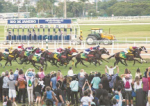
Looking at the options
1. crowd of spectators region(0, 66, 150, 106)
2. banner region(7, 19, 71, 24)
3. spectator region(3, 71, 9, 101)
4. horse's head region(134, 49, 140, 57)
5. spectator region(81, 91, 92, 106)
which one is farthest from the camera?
banner region(7, 19, 71, 24)

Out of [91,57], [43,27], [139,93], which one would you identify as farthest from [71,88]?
[43,27]

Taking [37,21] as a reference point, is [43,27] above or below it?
below

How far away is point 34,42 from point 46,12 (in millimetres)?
82303

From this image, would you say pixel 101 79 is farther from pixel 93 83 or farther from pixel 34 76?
pixel 34 76

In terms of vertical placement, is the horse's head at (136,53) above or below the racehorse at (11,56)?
above

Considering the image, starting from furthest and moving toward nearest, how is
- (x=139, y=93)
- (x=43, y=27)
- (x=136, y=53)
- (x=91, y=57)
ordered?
1. (x=43, y=27)
2. (x=136, y=53)
3. (x=91, y=57)
4. (x=139, y=93)

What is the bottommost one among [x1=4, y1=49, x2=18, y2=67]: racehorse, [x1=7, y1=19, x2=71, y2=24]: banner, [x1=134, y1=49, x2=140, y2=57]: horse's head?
[x1=4, y1=49, x2=18, y2=67]: racehorse

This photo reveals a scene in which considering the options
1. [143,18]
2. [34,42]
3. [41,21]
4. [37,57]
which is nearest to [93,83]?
[37,57]

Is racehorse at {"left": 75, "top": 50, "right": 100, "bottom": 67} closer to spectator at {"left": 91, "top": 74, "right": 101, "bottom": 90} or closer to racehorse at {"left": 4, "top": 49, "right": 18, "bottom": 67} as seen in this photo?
racehorse at {"left": 4, "top": 49, "right": 18, "bottom": 67}

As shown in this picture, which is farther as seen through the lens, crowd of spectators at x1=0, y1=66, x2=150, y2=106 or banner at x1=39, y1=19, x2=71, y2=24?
banner at x1=39, y1=19, x2=71, y2=24

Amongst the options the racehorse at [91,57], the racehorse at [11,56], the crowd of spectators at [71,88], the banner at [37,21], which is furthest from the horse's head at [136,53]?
the banner at [37,21]

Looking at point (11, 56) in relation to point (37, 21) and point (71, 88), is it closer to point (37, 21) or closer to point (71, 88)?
point (71, 88)

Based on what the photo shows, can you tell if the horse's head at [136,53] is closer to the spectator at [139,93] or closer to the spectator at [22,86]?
the spectator at [139,93]

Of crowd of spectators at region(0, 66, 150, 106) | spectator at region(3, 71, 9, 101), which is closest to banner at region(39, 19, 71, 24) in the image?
crowd of spectators at region(0, 66, 150, 106)
